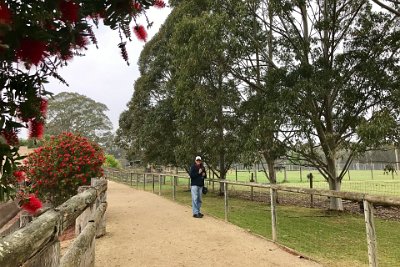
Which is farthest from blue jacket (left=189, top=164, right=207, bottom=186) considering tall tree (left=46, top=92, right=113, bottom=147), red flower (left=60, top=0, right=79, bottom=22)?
tall tree (left=46, top=92, right=113, bottom=147)

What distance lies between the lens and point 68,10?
5.36ft

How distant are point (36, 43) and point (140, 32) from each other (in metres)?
0.61

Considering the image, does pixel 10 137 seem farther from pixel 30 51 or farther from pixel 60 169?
pixel 60 169

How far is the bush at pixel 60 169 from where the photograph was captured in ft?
32.3

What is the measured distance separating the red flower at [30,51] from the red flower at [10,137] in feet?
1.09

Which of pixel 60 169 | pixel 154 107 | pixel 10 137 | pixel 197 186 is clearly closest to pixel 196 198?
pixel 197 186

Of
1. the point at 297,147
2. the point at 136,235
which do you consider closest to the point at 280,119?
the point at 297,147

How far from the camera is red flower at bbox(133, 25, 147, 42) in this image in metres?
2.03

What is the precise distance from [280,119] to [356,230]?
348 cm

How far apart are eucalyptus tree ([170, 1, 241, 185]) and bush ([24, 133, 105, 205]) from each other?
14.8 feet

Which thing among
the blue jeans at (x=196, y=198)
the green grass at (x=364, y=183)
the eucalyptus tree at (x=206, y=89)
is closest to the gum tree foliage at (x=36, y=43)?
the blue jeans at (x=196, y=198)

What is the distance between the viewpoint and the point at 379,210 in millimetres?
15000

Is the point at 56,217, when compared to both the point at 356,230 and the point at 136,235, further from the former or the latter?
the point at 356,230

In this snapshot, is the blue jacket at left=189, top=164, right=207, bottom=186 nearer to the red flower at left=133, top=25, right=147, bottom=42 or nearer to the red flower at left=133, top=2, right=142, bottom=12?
the red flower at left=133, top=25, right=147, bottom=42
